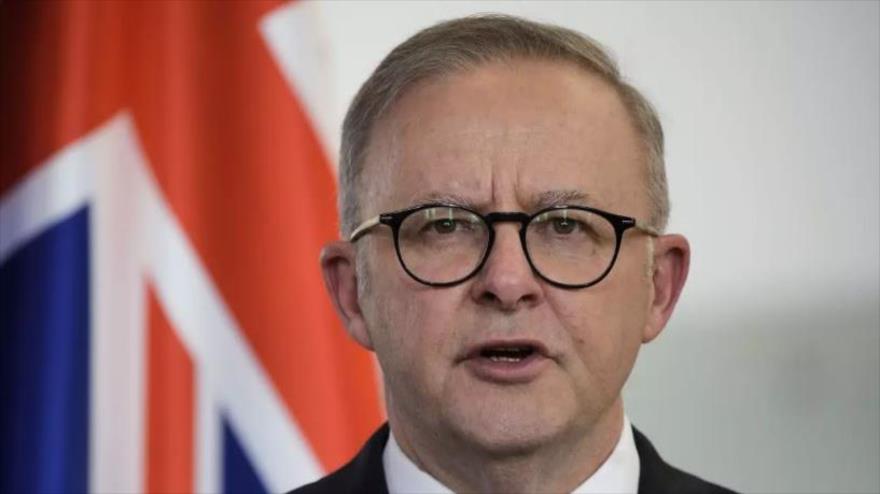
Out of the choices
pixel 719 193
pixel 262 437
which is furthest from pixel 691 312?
pixel 262 437

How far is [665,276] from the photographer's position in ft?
5.24

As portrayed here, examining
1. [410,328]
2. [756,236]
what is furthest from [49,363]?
[756,236]

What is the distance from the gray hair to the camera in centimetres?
157

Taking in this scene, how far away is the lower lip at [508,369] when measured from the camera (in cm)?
139

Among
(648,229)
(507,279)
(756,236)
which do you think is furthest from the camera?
(756,236)

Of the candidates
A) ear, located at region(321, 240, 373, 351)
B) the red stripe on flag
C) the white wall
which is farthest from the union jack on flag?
ear, located at region(321, 240, 373, 351)

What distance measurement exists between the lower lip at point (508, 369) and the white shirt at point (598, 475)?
205 millimetres

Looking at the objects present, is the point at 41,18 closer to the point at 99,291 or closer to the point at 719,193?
the point at 99,291

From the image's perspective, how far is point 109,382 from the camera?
6.40ft

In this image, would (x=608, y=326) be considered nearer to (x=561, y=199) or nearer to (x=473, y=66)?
(x=561, y=199)

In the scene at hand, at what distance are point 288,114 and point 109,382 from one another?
1.57 ft

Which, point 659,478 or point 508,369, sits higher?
point 508,369

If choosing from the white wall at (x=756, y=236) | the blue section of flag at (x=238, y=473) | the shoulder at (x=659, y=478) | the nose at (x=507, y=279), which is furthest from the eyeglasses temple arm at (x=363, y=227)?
the white wall at (x=756, y=236)

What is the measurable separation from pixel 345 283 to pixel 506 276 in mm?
306
